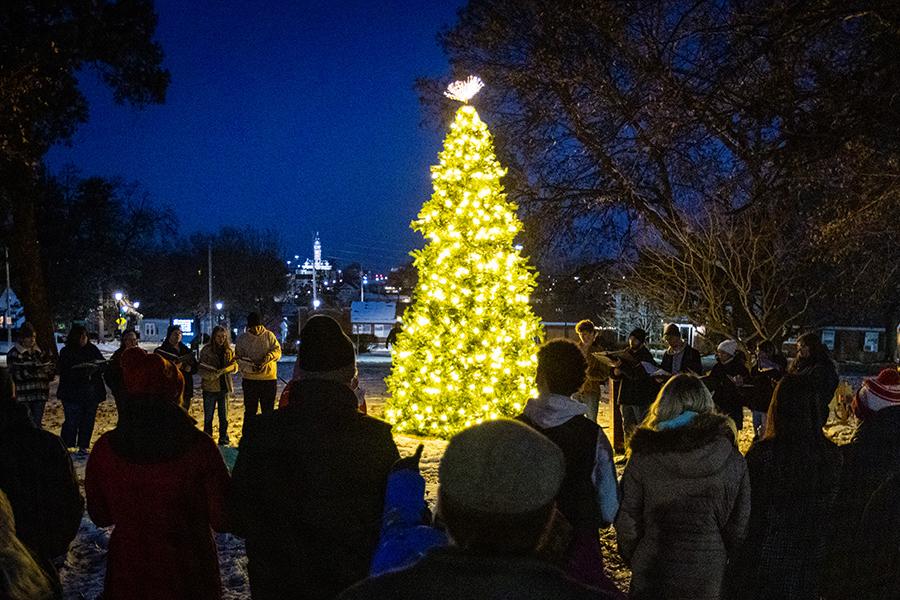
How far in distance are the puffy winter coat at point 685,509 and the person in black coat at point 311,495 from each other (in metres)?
1.41

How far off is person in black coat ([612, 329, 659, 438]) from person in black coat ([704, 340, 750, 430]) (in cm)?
70

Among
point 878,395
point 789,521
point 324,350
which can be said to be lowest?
point 789,521

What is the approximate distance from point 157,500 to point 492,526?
203 centimetres

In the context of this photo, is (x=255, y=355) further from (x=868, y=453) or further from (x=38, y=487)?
(x=868, y=453)

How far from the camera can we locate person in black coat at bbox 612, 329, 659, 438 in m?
8.90

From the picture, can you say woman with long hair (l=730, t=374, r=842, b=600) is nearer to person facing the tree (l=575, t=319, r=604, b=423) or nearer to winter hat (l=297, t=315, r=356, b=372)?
winter hat (l=297, t=315, r=356, b=372)

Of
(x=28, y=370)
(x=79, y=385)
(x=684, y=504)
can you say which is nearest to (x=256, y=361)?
(x=79, y=385)

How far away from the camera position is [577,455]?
10.9 feet

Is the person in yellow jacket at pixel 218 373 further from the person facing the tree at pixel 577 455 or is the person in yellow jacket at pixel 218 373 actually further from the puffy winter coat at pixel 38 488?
the person facing the tree at pixel 577 455

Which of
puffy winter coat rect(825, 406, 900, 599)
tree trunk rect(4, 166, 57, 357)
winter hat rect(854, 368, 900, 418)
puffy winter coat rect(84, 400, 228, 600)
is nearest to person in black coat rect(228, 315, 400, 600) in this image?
puffy winter coat rect(84, 400, 228, 600)

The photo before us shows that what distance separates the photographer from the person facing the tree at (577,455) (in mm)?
3256

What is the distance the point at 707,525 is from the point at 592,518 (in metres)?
0.58

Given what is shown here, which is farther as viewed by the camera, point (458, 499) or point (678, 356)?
point (678, 356)

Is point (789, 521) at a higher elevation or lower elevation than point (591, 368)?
lower
